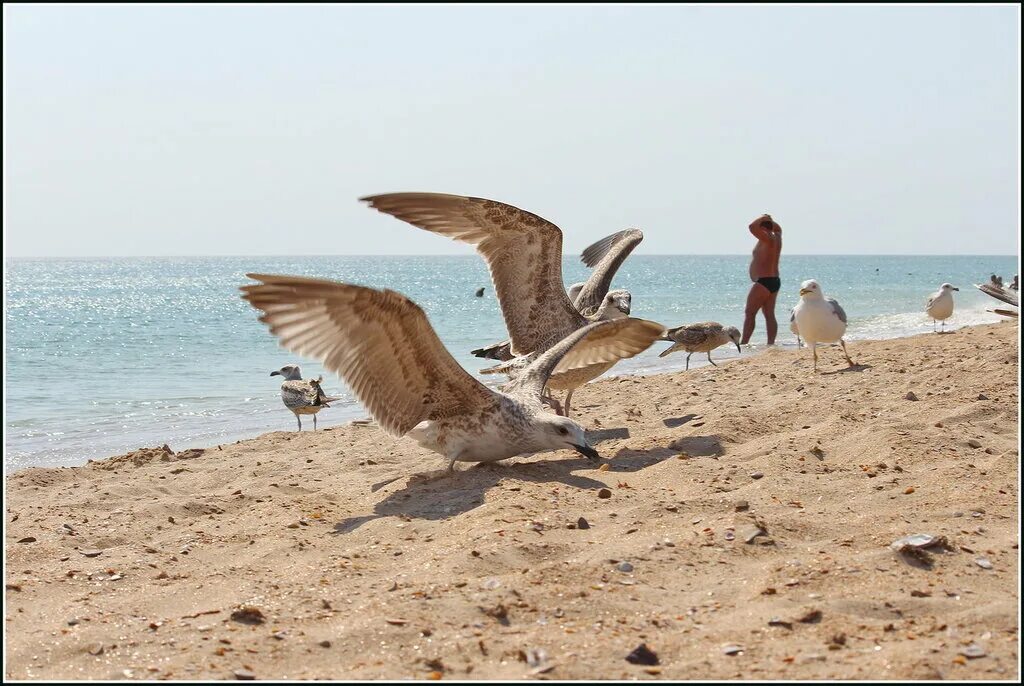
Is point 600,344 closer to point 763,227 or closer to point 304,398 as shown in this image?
point 304,398

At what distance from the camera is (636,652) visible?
3.19 m

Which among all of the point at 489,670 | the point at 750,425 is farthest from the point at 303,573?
the point at 750,425

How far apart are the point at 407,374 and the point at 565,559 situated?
209cm

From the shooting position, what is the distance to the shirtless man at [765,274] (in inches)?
647

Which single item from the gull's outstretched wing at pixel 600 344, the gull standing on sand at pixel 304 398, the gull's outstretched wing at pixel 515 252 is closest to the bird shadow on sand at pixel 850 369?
the gull's outstretched wing at pixel 600 344

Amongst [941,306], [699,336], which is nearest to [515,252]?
[699,336]

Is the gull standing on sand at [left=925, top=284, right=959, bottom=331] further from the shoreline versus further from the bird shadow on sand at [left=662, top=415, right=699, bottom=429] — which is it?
the bird shadow on sand at [left=662, top=415, right=699, bottom=429]

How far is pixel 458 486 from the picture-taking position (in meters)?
5.73

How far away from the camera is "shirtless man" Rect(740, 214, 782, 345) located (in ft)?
53.9

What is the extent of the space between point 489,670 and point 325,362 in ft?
9.27

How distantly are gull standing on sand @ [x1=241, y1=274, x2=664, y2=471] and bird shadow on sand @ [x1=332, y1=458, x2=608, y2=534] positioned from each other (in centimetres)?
11

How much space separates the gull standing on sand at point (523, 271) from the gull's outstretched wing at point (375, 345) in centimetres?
101

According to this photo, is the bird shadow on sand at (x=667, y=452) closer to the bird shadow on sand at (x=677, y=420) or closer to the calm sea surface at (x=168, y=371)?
the bird shadow on sand at (x=677, y=420)

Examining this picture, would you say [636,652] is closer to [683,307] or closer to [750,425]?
[750,425]
